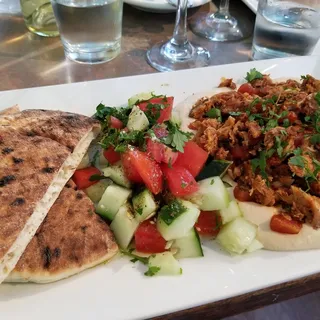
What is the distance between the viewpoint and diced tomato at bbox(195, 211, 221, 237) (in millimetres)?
2029

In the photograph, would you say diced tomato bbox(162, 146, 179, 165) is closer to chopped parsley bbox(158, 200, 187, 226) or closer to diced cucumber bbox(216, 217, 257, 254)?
chopped parsley bbox(158, 200, 187, 226)

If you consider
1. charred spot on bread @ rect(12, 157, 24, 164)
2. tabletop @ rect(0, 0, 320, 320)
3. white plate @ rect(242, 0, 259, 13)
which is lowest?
tabletop @ rect(0, 0, 320, 320)

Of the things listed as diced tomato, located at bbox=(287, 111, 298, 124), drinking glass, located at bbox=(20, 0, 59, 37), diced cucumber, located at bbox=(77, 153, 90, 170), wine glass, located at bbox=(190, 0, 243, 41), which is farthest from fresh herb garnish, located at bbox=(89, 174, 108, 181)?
wine glass, located at bbox=(190, 0, 243, 41)

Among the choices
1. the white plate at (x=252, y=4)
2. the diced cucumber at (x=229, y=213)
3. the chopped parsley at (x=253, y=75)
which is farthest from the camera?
the white plate at (x=252, y=4)

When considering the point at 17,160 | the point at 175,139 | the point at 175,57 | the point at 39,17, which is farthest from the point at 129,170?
the point at 39,17

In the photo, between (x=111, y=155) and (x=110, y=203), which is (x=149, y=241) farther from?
(x=111, y=155)

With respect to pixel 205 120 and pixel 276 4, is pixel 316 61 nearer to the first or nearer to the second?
pixel 276 4

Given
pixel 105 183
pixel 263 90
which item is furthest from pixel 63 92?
pixel 263 90

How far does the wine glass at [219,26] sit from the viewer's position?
3816 millimetres

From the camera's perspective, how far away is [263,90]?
2584 millimetres

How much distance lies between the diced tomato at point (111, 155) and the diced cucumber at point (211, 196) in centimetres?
42

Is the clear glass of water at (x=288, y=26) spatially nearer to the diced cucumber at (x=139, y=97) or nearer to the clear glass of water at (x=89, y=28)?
the clear glass of water at (x=89, y=28)

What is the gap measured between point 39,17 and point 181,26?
1164 mm

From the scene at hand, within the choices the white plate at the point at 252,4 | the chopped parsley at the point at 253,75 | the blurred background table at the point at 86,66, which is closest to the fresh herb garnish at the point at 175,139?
the chopped parsley at the point at 253,75
